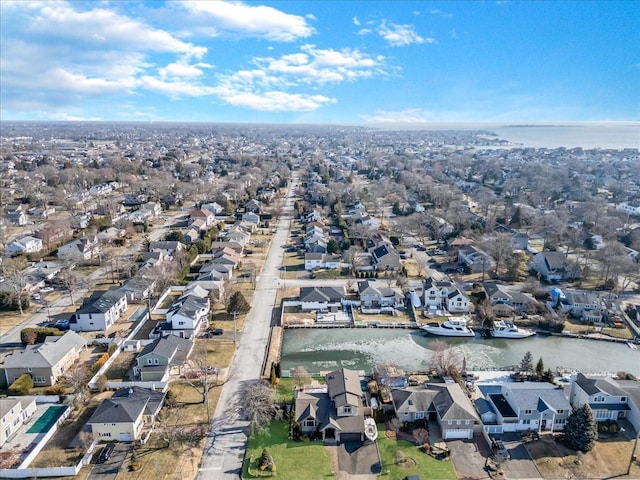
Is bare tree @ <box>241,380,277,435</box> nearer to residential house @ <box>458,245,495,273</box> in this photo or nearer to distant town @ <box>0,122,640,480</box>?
distant town @ <box>0,122,640,480</box>

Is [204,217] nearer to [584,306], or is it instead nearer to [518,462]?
[584,306]

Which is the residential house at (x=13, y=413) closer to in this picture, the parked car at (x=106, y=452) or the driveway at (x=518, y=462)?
the parked car at (x=106, y=452)

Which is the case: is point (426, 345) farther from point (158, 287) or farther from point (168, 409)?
point (158, 287)

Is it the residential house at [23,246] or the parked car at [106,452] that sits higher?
the residential house at [23,246]

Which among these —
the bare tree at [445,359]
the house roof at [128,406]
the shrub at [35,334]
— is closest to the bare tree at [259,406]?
the house roof at [128,406]

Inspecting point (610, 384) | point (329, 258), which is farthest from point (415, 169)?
point (610, 384)

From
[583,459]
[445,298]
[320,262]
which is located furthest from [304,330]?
[583,459]

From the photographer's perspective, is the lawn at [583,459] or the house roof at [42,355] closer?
the lawn at [583,459]
